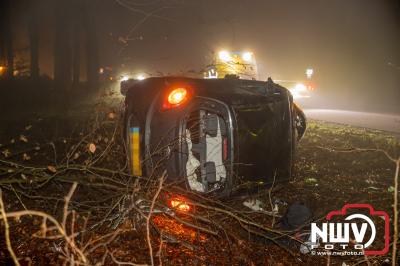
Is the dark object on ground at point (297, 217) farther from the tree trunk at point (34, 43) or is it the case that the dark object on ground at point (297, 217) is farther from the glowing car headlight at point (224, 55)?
the tree trunk at point (34, 43)

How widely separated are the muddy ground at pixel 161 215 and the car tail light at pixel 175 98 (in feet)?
3.23

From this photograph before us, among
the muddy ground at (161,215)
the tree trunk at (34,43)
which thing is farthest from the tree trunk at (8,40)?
the muddy ground at (161,215)

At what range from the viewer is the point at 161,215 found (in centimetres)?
518

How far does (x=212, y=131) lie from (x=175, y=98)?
83 cm

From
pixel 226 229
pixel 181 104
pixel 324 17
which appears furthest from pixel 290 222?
pixel 324 17

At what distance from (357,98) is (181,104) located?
2973 cm

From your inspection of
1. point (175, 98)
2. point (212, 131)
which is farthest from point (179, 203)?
point (175, 98)

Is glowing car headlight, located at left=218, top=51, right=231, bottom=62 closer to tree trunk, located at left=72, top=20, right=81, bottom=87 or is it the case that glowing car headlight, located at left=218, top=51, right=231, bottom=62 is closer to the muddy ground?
the muddy ground

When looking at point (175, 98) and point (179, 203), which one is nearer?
point (179, 203)

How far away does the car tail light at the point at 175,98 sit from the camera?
17.6ft

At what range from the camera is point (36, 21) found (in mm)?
26922
